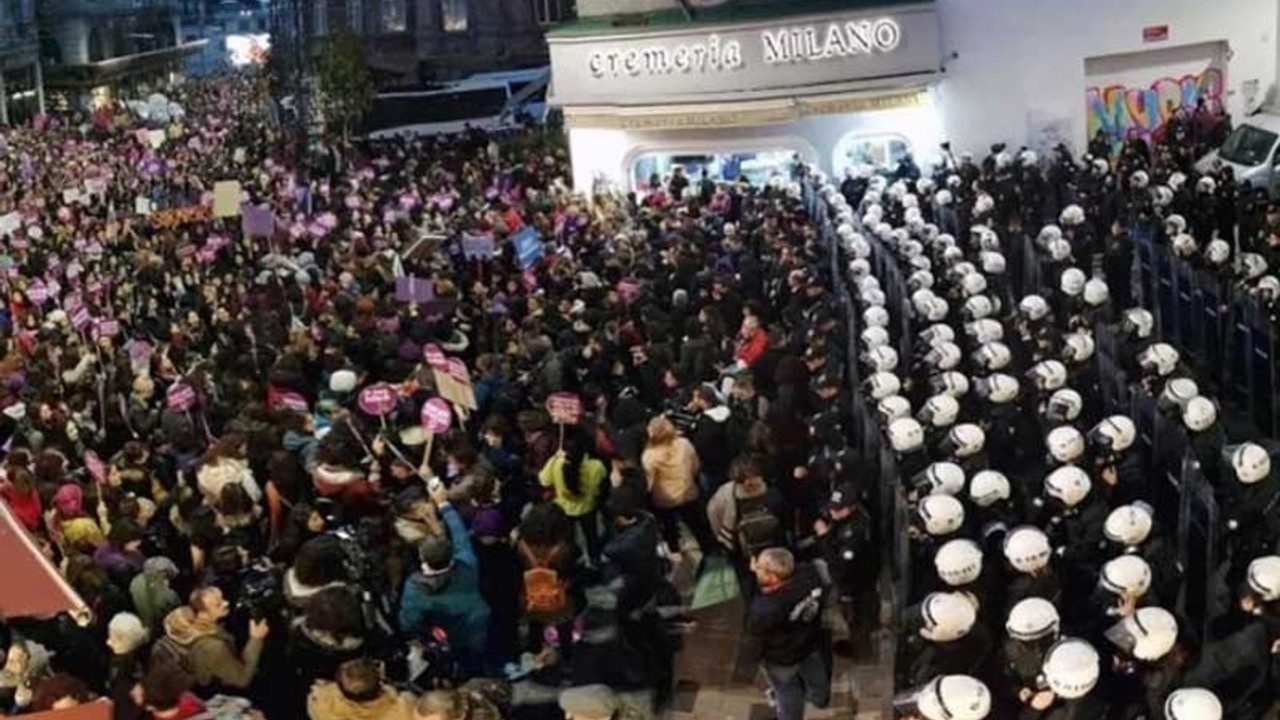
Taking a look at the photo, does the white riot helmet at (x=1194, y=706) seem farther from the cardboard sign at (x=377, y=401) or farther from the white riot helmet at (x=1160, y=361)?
the cardboard sign at (x=377, y=401)

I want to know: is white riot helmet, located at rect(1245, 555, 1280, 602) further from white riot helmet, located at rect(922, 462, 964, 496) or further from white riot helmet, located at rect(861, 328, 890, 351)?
white riot helmet, located at rect(861, 328, 890, 351)

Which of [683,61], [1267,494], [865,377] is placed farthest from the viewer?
[683,61]

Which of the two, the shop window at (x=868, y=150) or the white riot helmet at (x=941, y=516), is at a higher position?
the shop window at (x=868, y=150)

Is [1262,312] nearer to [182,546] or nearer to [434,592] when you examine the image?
[434,592]

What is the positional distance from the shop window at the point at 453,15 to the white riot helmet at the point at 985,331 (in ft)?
149

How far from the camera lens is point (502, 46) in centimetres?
5581

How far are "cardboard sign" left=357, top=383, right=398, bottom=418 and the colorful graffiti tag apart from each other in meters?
18.0

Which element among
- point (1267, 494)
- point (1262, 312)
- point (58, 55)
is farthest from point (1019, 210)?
point (58, 55)

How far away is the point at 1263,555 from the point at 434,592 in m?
4.14

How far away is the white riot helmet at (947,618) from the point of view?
24.7 feet

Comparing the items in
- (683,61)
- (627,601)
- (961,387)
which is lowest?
(627,601)

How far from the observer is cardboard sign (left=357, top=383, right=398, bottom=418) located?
11.2 m

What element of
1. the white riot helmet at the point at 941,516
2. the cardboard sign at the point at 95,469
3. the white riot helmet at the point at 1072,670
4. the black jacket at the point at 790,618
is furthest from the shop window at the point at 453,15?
the white riot helmet at the point at 1072,670

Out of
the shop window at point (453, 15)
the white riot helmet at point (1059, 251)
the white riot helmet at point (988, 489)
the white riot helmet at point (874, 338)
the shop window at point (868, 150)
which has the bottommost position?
the white riot helmet at point (988, 489)
